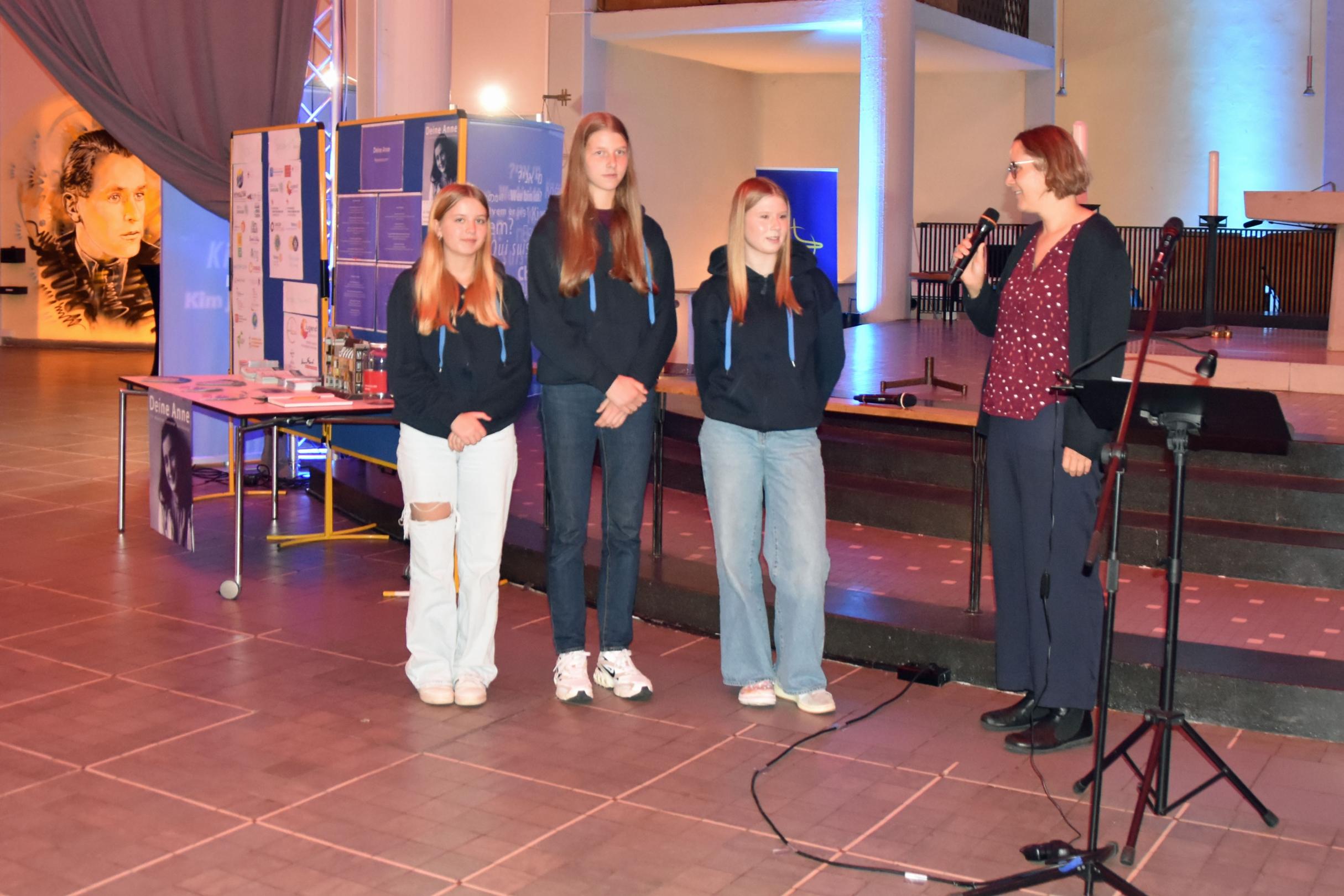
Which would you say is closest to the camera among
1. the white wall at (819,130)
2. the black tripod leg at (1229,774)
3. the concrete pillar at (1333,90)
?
the black tripod leg at (1229,774)

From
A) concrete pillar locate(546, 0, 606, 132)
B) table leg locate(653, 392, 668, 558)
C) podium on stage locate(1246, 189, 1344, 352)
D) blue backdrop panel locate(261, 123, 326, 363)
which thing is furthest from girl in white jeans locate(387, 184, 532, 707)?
concrete pillar locate(546, 0, 606, 132)

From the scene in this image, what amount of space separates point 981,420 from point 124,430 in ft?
13.9

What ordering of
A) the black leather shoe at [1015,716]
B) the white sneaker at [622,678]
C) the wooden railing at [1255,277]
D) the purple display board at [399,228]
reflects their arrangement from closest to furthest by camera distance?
the black leather shoe at [1015,716]
the white sneaker at [622,678]
the purple display board at [399,228]
the wooden railing at [1255,277]

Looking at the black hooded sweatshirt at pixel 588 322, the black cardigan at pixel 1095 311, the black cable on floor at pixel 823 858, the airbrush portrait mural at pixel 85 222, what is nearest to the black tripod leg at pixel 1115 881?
the black cable on floor at pixel 823 858

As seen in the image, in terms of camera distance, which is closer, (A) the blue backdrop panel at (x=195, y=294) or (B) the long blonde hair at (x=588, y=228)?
(B) the long blonde hair at (x=588, y=228)

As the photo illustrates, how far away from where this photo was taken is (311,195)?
275 inches

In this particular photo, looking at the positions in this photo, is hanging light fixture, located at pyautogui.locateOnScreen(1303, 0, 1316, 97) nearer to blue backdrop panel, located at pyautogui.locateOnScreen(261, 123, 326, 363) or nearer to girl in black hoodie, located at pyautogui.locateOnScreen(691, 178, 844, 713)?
blue backdrop panel, located at pyautogui.locateOnScreen(261, 123, 326, 363)

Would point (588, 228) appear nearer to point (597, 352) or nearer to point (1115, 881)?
point (597, 352)

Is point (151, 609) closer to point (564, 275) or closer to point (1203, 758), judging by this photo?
point (564, 275)

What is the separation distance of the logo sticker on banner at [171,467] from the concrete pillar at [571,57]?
9.40 meters

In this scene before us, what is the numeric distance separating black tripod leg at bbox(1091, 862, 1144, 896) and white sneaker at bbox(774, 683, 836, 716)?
1.32 m

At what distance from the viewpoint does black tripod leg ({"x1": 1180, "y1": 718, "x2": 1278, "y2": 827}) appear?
11.3ft

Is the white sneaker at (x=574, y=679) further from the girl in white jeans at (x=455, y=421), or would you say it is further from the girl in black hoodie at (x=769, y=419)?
the girl in black hoodie at (x=769, y=419)

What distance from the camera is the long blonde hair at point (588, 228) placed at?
13.8 feet
